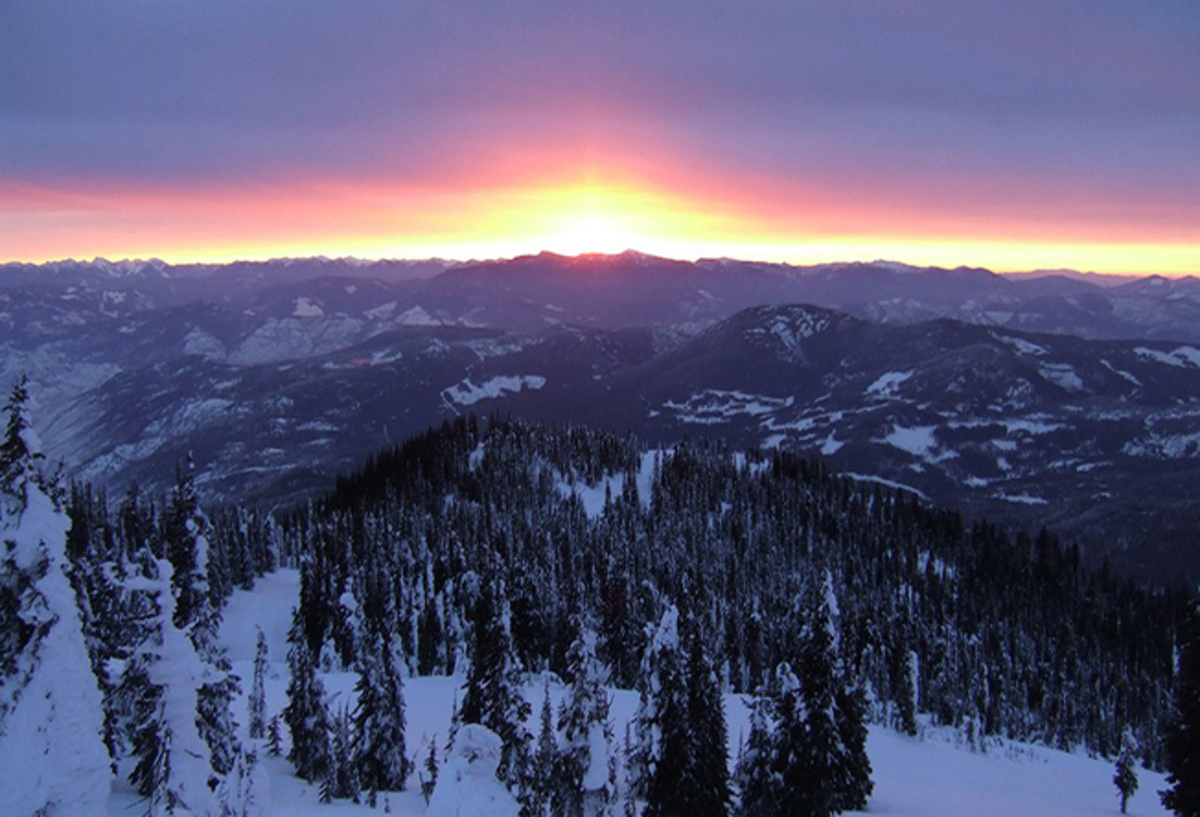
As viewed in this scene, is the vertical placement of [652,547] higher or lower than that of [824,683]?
lower

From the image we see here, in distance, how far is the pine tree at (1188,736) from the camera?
42594 mm

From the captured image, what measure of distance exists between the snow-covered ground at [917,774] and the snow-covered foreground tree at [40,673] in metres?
20.7

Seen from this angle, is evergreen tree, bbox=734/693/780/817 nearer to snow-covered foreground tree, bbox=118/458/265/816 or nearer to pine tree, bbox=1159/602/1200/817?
pine tree, bbox=1159/602/1200/817

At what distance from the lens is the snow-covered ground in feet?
160

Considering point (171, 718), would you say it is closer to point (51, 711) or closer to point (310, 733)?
point (51, 711)

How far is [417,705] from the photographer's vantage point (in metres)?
77.3

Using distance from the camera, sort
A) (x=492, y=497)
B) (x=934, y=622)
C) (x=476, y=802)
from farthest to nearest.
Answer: (x=492, y=497)
(x=934, y=622)
(x=476, y=802)

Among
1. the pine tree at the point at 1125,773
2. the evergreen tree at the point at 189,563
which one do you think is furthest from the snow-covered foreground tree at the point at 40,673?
the pine tree at the point at 1125,773

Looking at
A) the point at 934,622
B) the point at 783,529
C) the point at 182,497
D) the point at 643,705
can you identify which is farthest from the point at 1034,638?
the point at 182,497

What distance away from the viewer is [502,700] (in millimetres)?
46594

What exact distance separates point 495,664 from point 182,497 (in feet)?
Result: 78.4

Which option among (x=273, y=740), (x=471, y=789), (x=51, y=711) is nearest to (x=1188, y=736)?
Answer: (x=471, y=789)

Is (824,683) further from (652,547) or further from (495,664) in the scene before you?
(652,547)

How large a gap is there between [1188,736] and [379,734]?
4918 centimetres
